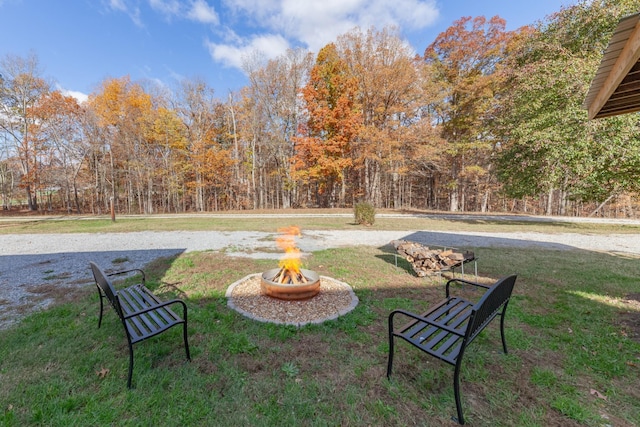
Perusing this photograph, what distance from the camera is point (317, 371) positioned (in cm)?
253

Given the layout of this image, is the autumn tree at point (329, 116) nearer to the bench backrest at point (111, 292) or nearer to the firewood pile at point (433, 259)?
the firewood pile at point (433, 259)

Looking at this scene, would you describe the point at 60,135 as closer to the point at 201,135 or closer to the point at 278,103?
the point at 201,135

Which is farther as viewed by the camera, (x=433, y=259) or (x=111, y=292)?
(x=433, y=259)

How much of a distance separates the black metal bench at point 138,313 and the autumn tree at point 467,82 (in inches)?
826

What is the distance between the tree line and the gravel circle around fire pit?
13081 mm

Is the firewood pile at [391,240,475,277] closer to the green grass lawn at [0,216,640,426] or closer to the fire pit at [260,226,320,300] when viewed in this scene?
the green grass lawn at [0,216,640,426]

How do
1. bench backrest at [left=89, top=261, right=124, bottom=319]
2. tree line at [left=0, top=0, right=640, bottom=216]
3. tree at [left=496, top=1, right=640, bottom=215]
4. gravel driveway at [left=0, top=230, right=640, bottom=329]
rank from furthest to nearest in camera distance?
tree line at [left=0, top=0, right=640, bottom=216]
tree at [left=496, top=1, right=640, bottom=215]
gravel driveway at [left=0, top=230, right=640, bottom=329]
bench backrest at [left=89, top=261, right=124, bottom=319]

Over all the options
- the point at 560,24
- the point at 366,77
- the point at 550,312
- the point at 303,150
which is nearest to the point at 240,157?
the point at 303,150

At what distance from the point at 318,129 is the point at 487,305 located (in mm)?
20838

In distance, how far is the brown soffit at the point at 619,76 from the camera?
6.79ft

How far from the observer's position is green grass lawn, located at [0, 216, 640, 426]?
80.0 inches

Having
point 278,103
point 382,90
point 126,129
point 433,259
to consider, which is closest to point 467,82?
point 382,90

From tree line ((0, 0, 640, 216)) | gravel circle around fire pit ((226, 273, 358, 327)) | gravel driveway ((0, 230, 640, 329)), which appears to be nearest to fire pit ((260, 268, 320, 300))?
gravel circle around fire pit ((226, 273, 358, 327))

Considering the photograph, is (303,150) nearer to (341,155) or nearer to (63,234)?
(341,155)
